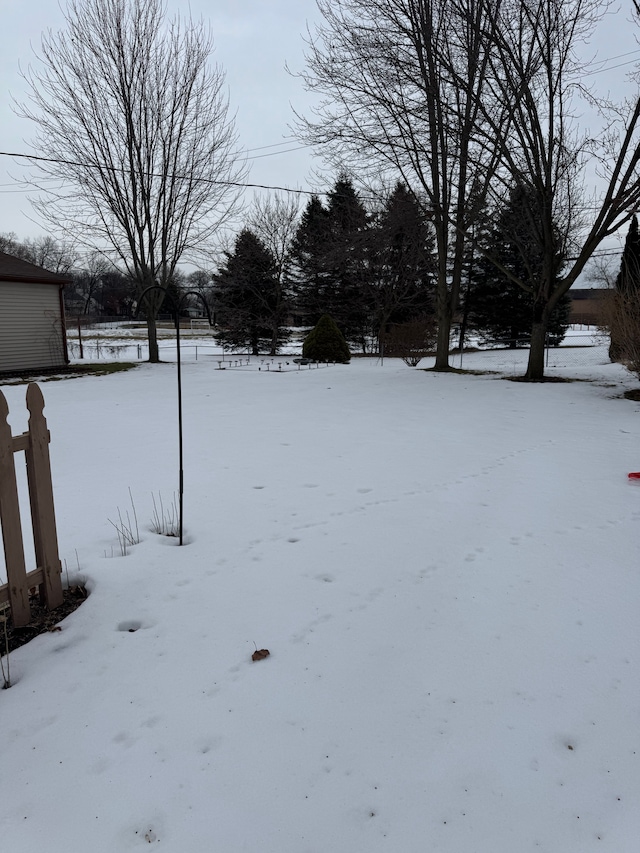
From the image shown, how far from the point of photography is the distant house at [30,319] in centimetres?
1515

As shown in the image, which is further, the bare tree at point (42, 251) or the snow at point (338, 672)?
the bare tree at point (42, 251)

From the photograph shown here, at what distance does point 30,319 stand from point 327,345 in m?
9.77

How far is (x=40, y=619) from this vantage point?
2.77 metres

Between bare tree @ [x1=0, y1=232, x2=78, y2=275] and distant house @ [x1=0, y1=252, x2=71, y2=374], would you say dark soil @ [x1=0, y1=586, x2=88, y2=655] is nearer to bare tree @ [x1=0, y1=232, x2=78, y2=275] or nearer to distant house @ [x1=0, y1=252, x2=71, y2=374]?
distant house @ [x1=0, y1=252, x2=71, y2=374]

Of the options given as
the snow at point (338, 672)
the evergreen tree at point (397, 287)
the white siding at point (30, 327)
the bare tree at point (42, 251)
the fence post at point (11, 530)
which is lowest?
the snow at point (338, 672)

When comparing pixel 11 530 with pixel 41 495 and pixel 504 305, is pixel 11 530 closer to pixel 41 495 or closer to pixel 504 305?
pixel 41 495

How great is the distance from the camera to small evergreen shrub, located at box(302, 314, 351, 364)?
65.4ft

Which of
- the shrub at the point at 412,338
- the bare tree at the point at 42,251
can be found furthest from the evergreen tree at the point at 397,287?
the bare tree at the point at 42,251

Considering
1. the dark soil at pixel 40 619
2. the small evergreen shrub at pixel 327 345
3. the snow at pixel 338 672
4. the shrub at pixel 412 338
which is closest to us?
the snow at pixel 338 672

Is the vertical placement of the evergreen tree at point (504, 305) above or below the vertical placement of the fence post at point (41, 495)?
above

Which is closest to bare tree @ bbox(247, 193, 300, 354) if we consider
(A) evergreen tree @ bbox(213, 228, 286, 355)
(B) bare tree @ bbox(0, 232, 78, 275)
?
(A) evergreen tree @ bbox(213, 228, 286, 355)

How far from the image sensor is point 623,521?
4039 mm

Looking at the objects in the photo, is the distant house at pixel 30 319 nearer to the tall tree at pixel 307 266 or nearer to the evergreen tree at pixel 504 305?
the tall tree at pixel 307 266

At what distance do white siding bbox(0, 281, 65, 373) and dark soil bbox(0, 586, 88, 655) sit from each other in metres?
14.6
